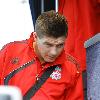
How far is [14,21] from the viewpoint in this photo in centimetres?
237

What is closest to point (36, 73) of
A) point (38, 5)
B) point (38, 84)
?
point (38, 84)

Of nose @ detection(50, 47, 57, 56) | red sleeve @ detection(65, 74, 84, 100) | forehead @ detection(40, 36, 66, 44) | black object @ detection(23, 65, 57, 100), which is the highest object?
forehead @ detection(40, 36, 66, 44)

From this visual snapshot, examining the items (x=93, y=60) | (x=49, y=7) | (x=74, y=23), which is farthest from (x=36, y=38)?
(x=49, y=7)

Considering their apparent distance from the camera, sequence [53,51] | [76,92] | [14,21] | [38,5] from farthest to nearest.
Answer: [14,21] < [38,5] < [76,92] < [53,51]

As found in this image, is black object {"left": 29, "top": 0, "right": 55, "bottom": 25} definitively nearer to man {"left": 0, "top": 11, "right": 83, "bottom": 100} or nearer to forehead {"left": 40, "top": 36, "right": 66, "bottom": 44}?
man {"left": 0, "top": 11, "right": 83, "bottom": 100}

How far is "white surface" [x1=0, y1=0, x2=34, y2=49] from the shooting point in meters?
2.33

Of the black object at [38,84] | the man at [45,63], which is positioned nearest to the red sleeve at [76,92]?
the man at [45,63]

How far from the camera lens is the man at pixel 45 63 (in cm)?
123

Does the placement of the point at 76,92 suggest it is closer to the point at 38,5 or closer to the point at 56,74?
the point at 56,74

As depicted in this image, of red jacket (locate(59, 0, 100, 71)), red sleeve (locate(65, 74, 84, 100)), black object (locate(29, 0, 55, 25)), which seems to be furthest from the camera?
black object (locate(29, 0, 55, 25))

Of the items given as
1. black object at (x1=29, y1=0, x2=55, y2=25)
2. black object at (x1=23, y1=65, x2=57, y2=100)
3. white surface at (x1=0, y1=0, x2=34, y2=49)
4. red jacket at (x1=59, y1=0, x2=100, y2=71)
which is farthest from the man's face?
white surface at (x1=0, y1=0, x2=34, y2=49)

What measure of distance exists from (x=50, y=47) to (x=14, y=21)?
118 centimetres

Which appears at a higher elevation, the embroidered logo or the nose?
the nose

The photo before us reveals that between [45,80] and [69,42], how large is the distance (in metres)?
0.61
